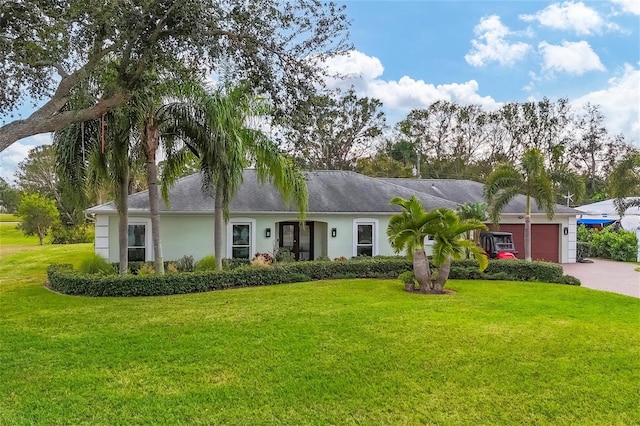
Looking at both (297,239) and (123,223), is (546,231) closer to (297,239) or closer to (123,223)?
(297,239)

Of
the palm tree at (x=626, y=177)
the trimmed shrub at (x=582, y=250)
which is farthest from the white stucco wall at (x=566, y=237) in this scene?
the palm tree at (x=626, y=177)

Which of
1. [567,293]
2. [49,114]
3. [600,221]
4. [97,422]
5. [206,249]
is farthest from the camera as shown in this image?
[600,221]

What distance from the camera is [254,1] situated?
746cm

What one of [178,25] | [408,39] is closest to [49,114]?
[178,25]

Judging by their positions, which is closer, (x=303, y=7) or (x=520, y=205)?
(x=303, y=7)

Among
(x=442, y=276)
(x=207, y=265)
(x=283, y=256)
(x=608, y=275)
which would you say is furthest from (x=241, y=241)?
(x=608, y=275)

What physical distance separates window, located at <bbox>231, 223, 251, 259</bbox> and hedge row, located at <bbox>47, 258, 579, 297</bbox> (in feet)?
11.1

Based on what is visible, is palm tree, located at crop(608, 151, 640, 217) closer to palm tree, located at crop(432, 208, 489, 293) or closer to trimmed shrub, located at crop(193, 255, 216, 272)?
palm tree, located at crop(432, 208, 489, 293)

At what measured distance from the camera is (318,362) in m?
6.46

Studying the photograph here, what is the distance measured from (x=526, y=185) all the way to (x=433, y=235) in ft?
24.6

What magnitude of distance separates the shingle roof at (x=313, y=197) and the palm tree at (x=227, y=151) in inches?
113

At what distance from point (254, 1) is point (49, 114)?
3.77m

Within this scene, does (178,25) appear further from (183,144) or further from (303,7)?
(183,144)

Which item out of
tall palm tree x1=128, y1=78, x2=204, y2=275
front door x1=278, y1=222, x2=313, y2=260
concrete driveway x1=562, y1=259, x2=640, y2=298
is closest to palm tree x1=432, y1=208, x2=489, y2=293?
concrete driveway x1=562, y1=259, x2=640, y2=298
